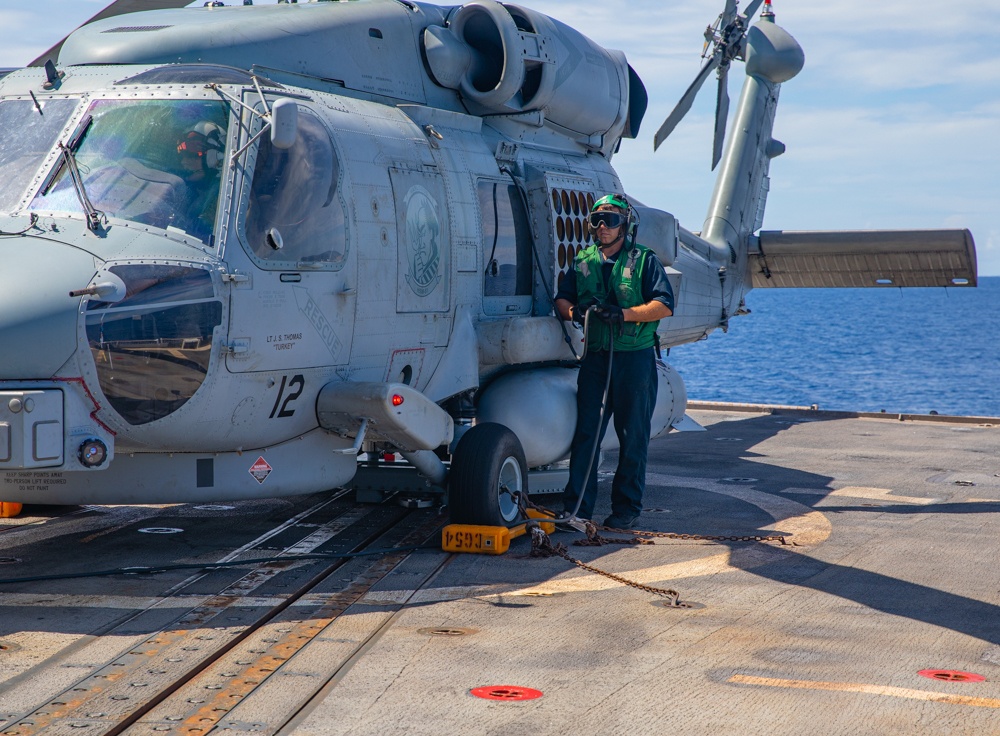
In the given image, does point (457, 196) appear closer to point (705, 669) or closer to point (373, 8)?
point (373, 8)

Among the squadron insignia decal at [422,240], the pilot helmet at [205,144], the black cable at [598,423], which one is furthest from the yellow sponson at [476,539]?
the pilot helmet at [205,144]

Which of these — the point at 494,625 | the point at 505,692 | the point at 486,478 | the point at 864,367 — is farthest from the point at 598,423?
the point at 864,367

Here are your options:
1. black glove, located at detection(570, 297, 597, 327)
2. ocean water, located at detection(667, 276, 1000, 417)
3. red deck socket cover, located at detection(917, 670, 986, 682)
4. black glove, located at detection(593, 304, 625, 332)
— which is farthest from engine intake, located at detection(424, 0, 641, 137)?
ocean water, located at detection(667, 276, 1000, 417)

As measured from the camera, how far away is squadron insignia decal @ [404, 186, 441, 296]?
24.1ft

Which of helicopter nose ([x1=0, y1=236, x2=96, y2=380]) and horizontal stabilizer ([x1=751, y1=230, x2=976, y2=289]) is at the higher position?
horizontal stabilizer ([x1=751, y1=230, x2=976, y2=289])

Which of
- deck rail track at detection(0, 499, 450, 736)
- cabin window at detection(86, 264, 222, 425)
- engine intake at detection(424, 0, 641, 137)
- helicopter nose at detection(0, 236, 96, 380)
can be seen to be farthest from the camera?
engine intake at detection(424, 0, 641, 137)

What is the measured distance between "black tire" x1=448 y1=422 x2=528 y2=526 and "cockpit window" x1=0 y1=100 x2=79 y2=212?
2944mm

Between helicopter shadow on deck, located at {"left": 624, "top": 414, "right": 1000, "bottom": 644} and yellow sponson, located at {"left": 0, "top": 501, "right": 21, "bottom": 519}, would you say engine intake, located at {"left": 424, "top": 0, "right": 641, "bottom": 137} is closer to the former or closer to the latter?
helicopter shadow on deck, located at {"left": 624, "top": 414, "right": 1000, "bottom": 644}

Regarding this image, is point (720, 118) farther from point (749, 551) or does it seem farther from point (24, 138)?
point (24, 138)

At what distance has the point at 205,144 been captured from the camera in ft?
20.5

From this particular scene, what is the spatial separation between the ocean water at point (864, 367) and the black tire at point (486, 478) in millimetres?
19270

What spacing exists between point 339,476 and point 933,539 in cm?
389

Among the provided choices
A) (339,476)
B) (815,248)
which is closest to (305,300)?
(339,476)

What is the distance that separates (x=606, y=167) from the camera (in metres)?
10.3
